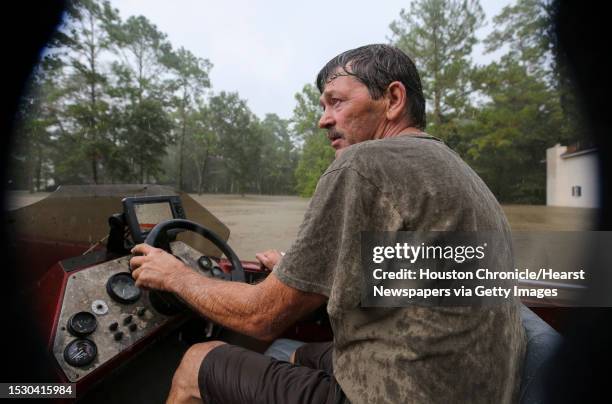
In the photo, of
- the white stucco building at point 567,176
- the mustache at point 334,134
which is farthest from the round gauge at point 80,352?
the white stucco building at point 567,176

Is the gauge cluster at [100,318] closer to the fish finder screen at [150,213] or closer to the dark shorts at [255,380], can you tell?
the fish finder screen at [150,213]

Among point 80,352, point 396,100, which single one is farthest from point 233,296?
point 396,100

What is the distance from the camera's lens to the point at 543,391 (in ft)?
2.73

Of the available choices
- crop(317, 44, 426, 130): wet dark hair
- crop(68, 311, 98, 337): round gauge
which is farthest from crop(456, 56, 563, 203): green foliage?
crop(68, 311, 98, 337): round gauge

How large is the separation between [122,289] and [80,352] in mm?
289

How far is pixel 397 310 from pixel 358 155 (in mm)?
363

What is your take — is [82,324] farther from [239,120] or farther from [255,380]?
[239,120]

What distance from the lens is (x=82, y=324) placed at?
1.15m

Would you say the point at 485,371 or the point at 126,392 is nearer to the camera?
the point at 485,371

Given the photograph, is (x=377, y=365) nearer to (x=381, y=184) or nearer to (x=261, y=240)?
(x=381, y=184)

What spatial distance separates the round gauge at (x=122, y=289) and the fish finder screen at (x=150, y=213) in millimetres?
215

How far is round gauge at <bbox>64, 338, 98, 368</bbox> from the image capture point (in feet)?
3.51

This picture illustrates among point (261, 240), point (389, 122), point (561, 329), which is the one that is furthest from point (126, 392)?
point (261, 240)

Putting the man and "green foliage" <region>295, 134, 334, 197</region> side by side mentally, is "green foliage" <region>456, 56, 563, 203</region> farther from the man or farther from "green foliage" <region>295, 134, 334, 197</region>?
the man
